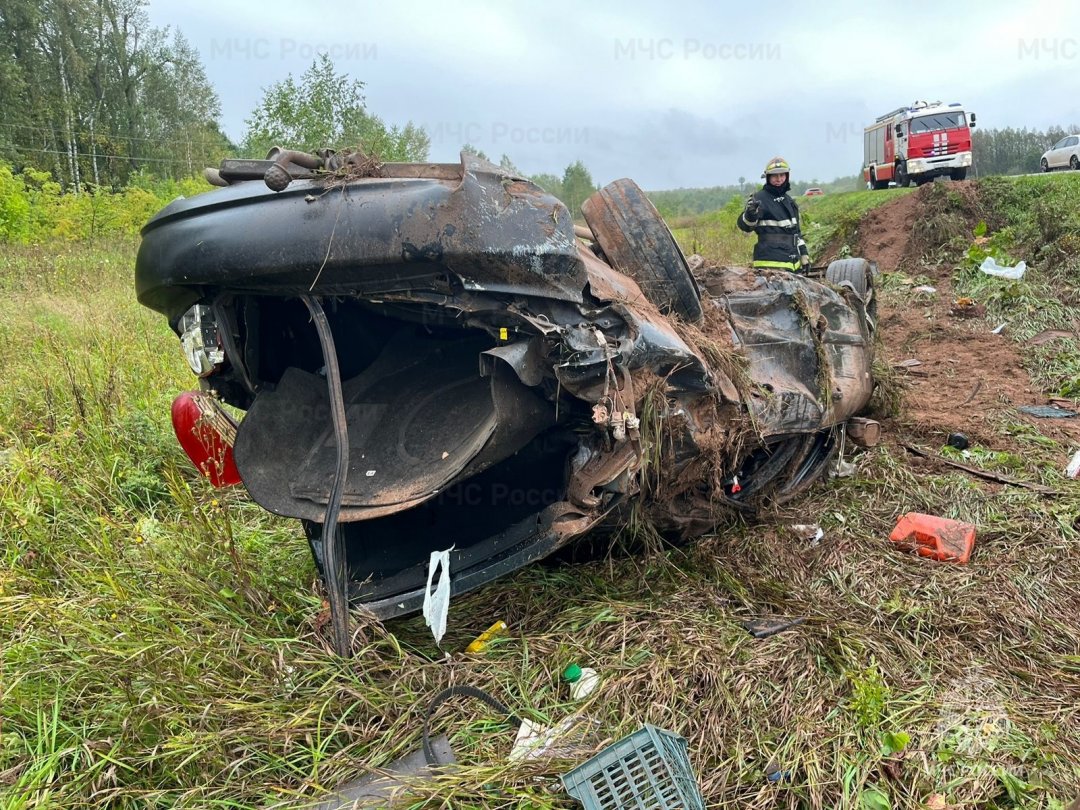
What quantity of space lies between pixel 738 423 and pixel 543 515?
0.82 metres

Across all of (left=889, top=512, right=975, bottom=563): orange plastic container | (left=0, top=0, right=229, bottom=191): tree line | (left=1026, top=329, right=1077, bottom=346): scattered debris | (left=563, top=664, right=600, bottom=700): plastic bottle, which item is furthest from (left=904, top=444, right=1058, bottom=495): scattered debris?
(left=0, top=0, right=229, bottom=191): tree line

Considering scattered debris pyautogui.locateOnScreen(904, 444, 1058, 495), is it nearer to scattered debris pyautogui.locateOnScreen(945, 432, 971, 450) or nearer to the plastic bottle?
scattered debris pyautogui.locateOnScreen(945, 432, 971, 450)

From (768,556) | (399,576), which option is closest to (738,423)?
(768,556)

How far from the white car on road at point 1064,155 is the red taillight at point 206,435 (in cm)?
2219

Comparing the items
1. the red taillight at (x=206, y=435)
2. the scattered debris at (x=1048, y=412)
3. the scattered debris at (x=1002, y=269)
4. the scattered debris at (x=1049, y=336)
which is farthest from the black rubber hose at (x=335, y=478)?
the scattered debris at (x=1002, y=269)

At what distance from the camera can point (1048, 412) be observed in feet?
16.6

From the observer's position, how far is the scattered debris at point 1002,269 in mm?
8820

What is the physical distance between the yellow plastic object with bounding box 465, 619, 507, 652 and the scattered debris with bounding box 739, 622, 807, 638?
2.61ft

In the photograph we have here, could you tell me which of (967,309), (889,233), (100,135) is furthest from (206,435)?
(100,135)

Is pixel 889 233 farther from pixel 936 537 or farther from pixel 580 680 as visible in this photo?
pixel 580 680

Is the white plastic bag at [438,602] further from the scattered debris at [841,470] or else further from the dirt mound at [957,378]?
the dirt mound at [957,378]

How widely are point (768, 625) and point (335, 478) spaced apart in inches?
58.0

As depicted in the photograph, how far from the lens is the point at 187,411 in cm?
229

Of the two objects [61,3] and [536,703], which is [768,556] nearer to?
A: [536,703]
